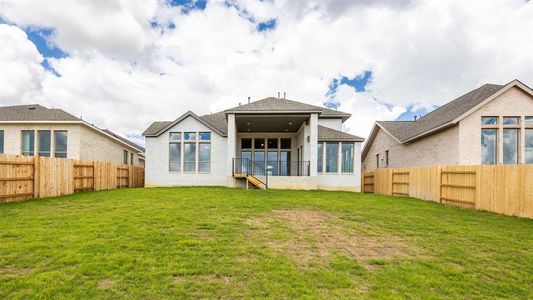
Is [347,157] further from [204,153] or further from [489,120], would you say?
[204,153]

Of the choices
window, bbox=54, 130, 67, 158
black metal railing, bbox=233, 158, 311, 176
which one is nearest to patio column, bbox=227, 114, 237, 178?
black metal railing, bbox=233, 158, 311, 176

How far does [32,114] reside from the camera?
18.0 meters

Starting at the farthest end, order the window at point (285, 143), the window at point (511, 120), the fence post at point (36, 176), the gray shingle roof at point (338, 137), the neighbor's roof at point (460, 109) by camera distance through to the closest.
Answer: the window at point (285, 143), the gray shingle roof at point (338, 137), the window at point (511, 120), the neighbor's roof at point (460, 109), the fence post at point (36, 176)

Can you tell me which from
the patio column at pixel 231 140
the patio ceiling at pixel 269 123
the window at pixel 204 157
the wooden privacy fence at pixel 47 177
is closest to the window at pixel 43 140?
the wooden privacy fence at pixel 47 177

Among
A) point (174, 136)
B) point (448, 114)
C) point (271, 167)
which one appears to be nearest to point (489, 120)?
point (448, 114)

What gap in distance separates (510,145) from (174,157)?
64.6 ft

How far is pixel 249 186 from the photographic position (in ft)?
53.1

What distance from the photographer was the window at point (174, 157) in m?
17.6

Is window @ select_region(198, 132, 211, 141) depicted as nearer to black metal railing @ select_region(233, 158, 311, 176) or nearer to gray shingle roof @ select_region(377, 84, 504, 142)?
black metal railing @ select_region(233, 158, 311, 176)

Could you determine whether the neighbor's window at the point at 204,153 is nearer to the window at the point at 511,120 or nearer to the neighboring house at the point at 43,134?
the neighboring house at the point at 43,134

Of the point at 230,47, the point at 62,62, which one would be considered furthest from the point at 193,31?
the point at 62,62

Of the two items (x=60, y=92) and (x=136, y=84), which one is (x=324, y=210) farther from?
(x=60, y=92)

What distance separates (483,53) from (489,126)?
664 cm

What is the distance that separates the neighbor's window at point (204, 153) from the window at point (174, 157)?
4.75ft
